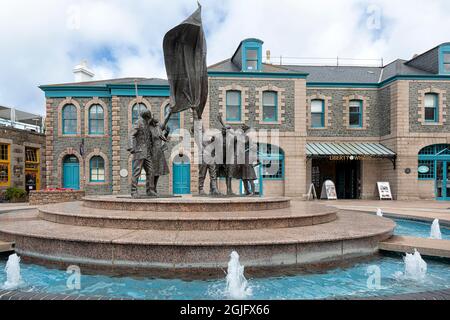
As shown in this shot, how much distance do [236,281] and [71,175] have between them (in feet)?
69.0

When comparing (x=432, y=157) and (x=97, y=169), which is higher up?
(x=432, y=157)

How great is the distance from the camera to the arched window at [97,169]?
22.4m

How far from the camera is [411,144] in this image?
21812 mm

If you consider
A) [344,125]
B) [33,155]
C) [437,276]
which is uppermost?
[344,125]

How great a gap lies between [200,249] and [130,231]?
1916 millimetres

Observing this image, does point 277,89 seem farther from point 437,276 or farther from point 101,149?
point 437,276

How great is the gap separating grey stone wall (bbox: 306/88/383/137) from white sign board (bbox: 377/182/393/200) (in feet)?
13.0

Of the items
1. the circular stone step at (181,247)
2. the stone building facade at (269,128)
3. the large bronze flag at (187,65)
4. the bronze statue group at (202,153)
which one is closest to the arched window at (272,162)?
the stone building facade at (269,128)

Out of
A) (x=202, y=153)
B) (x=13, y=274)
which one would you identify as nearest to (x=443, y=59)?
(x=202, y=153)

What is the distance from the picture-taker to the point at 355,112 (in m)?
23.7

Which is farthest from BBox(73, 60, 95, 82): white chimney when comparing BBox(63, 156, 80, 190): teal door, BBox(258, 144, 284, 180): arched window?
BBox(258, 144, 284, 180): arched window

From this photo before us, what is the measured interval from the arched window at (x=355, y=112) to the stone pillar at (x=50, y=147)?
22.2 metres

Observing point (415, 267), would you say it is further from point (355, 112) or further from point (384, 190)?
point (355, 112)
